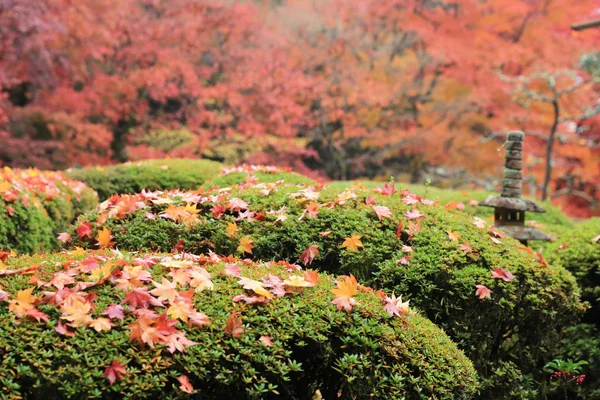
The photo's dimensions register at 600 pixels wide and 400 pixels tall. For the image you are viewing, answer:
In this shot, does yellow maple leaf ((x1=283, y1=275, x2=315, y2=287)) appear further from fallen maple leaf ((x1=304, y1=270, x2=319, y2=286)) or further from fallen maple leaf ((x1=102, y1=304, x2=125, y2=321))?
fallen maple leaf ((x1=102, y1=304, x2=125, y2=321))

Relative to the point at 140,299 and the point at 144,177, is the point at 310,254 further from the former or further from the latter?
the point at 144,177

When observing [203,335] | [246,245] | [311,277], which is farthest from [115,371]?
[246,245]

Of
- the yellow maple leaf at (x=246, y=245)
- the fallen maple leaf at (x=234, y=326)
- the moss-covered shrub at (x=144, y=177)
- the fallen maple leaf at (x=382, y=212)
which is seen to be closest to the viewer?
the fallen maple leaf at (x=234, y=326)

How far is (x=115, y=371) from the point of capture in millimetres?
1949

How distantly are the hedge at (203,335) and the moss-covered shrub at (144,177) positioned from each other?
5.65m

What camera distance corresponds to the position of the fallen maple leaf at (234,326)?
2.17 metres

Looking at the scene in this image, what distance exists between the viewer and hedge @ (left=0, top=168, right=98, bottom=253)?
4809 millimetres

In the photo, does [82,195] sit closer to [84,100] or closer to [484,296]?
[484,296]

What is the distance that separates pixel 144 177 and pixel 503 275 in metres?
6.06

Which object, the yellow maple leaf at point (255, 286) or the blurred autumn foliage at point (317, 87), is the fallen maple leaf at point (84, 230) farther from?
the blurred autumn foliage at point (317, 87)

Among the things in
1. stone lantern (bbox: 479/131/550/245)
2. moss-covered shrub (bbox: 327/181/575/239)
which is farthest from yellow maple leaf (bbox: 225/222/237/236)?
moss-covered shrub (bbox: 327/181/575/239)

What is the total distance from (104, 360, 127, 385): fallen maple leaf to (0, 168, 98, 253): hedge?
2.59 meters

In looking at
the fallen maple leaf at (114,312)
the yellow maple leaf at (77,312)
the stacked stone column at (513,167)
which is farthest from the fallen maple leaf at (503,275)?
the yellow maple leaf at (77,312)

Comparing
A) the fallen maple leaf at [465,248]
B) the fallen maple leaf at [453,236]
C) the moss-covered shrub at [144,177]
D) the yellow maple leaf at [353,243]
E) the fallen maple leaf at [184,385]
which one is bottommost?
the moss-covered shrub at [144,177]
